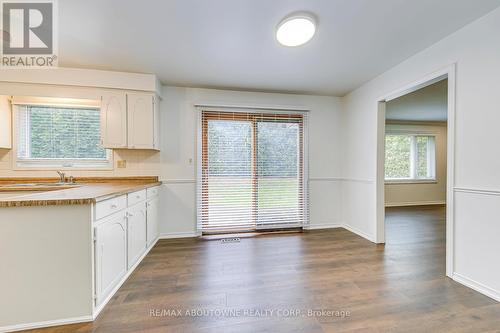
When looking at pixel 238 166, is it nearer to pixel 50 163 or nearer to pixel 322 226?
pixel 322 226

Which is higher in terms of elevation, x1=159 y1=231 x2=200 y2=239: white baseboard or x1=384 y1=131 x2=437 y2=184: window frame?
x1=384 y1=131 x2=437 y2=184: window frame

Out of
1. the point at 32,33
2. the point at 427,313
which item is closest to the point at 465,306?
the point at 427,313

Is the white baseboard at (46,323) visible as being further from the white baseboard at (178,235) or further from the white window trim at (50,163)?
the white window trim at (50,163)

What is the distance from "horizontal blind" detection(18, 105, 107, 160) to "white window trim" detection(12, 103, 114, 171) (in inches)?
1.5

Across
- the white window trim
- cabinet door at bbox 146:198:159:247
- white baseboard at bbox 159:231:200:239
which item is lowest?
white baseboard at bbox 159:231:200:239

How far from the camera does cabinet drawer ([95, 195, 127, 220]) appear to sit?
1.67m

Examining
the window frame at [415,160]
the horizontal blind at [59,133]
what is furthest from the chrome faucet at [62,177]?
the window frame at [415,160]

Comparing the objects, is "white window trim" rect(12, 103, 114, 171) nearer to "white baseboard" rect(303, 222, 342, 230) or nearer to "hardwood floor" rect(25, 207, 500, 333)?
"hardwood floor" rect(25, 207, 500, 333)

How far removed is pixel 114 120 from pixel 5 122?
1.37 metres

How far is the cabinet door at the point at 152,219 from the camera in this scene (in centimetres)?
288

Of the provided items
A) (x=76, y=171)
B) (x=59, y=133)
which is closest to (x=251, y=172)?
(x=76, y=171)

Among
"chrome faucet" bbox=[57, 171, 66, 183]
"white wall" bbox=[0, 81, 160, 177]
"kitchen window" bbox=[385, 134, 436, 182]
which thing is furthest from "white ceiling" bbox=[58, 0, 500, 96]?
"kitchen window" bbox=[385, 134, 436, 182]

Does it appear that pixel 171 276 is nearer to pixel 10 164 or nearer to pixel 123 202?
pixel 123 202

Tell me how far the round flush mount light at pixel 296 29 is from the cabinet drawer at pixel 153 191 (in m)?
2.48
